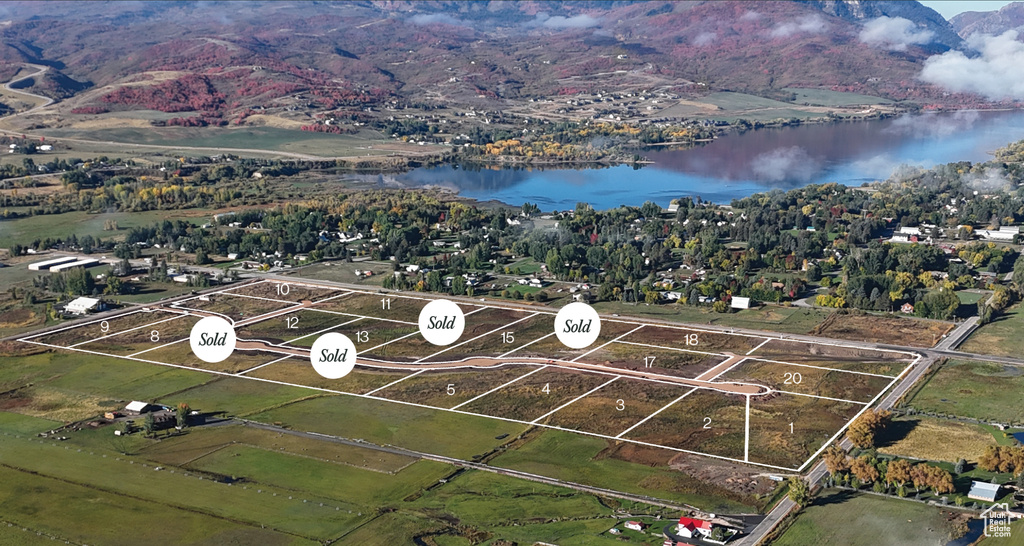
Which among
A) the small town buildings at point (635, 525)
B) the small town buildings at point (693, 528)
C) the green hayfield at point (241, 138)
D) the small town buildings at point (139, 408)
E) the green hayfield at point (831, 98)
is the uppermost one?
the green hayfield at point (831, 98)

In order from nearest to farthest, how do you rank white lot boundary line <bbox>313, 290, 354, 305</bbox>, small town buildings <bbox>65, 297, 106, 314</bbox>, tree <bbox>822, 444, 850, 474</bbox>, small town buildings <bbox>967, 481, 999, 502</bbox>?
small town buildings <bbox>967, 481, 999, 502</bbox>, tree <bbox>822, 444, 850, 474</bbox>, small town buildings <bbox>65, 297, 106, 314</bbox>, white lot boundary line <bbox>313, 290, 354, 305</bbox>

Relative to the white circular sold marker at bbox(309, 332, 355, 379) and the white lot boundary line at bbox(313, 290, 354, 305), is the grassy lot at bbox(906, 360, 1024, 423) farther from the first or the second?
the white lot boundary line at bbox(313, 290, 354, 305)

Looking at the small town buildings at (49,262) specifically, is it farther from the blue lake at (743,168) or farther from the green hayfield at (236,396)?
the blue lake at (743,168)

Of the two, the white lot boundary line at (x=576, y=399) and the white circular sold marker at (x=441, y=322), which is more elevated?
the white circular sold marker at (x=441, y=322)

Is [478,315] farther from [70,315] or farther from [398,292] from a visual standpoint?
[70,315]

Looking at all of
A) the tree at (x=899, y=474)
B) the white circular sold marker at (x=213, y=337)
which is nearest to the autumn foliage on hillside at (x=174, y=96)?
the white circular sold marker at (x=213, y=337)

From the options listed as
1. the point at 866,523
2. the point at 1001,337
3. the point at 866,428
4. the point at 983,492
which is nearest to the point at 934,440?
the point at 866,428

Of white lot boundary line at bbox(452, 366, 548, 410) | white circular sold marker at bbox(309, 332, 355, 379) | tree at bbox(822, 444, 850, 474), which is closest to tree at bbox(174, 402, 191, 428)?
white circular sold marker at bbox(309, 332, 355, 379)
